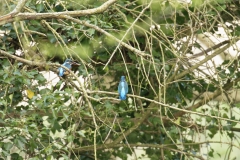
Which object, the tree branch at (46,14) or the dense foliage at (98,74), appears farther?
the dense foliage at (98,74)

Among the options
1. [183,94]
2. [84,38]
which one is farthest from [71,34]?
[183,94]

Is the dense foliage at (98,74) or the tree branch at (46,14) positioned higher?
the tree branch at (46,14)

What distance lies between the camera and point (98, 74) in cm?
418

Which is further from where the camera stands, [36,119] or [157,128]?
[157,128]

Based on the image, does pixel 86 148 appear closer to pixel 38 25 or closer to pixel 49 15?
pixel 38 25

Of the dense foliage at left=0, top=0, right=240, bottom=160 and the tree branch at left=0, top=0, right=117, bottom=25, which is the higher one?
the tree branch at left=0, top=0, right=117, bottom=25

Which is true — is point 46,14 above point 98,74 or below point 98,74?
above

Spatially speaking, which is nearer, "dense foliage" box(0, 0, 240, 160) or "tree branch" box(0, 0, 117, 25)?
"tree branch" box(0, 0, 117, 25)

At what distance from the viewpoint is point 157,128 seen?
4.53m

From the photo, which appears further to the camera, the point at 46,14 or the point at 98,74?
the point at 98,74

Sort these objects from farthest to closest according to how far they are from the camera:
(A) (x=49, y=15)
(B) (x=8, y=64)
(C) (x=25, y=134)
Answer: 1. (B) (x=8, y=64)
2. (C) (x=25, y=134)
3. (A) (x=49, y=15)

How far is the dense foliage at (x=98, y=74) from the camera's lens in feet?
11.2

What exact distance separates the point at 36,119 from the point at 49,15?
3.80 feet

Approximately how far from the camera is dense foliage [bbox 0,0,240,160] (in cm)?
342
